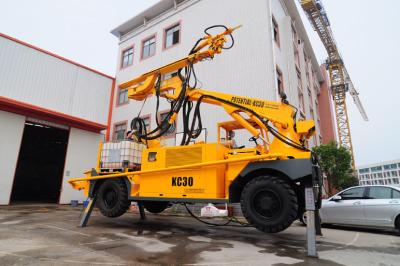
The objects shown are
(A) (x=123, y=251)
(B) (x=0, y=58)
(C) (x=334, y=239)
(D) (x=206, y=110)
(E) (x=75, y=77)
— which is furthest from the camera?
(E) (x=75, y=77)

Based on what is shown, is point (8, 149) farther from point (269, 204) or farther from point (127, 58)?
point (269, 204)

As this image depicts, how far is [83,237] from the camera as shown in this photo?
20.1 feet

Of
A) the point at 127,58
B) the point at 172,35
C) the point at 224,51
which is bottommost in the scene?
the point at 224,51

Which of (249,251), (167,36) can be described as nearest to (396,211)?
(249,251)

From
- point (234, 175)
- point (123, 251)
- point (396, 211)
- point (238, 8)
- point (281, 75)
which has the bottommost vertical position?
point (123, 251)

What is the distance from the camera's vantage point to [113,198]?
7.63 metres

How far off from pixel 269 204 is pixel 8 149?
48.8 ft

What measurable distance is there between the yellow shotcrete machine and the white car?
126 inches

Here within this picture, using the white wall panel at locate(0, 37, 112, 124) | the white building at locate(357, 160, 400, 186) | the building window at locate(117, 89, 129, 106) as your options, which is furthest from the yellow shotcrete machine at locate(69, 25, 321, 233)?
the white building at locate(357, 160, 400, 186)

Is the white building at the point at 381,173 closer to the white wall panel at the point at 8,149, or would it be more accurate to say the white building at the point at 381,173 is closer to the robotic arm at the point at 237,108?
the robotic arm at the point at 237,108

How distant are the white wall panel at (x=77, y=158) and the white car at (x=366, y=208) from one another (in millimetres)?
14618

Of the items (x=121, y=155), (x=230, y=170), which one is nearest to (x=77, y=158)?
(x=121, y=155)

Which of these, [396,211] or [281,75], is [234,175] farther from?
[281,75]

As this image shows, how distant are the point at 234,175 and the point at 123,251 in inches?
107
